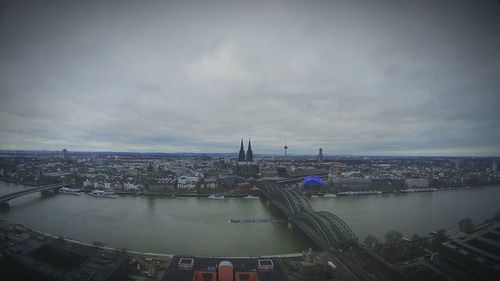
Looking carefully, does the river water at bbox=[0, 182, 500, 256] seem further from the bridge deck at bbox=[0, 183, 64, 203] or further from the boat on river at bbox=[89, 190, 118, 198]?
the boat on river at bbox=[89, 190, 118, 198]

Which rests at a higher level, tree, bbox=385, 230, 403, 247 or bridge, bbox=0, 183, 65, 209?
bridge, bbox=0, 183, 65, 209

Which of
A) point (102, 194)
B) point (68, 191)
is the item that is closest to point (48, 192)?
point (68, 191)

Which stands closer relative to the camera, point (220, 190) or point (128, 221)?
point (128, 221)

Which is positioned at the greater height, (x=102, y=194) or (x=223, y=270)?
(x=223, y=270)

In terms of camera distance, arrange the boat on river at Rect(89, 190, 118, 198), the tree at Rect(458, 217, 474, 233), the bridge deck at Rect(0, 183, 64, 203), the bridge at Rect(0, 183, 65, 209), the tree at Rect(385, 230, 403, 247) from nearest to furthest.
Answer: the tree at Rect(458, 217, 474, 233), the tree at Rect(385, 230, 403, 247), the bridge at Rect(0, 183, 65, 209), the bridge deck at Rect(0, 183, 64, 203), the boat on river at Rect(89, 190, 118, 198)

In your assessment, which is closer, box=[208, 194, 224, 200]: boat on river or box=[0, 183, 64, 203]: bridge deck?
box=[0, 183, 64, 203]: bridge deck

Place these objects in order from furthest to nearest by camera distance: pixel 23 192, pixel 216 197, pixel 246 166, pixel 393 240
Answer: pixel 246 166, pixel 216 197, pixel 23 192, pixel 393 240

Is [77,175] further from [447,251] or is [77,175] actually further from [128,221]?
[447,251]

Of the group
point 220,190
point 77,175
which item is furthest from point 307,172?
point 77,175

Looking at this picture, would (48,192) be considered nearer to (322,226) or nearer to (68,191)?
(68,191)

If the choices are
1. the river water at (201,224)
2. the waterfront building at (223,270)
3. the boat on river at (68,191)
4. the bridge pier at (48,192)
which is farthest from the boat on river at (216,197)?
the waterfront building at (223,270)

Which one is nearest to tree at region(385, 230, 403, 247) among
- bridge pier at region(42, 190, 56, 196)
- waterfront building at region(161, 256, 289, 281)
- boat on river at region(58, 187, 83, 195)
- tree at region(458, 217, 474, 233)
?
tree at region(458, 217, 474, 233)
